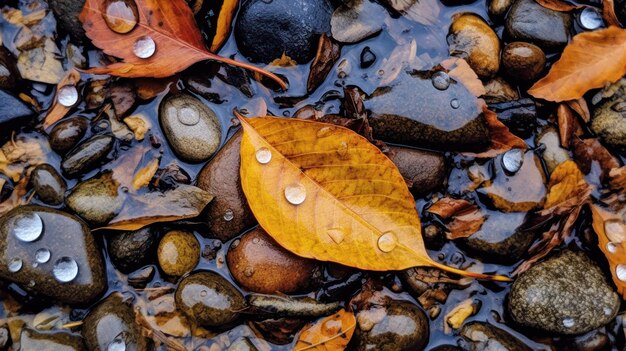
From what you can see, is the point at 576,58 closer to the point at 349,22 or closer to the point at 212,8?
the point at 349,22

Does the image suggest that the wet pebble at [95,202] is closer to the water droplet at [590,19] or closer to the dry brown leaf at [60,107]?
the dry brown leaf at [60,107]

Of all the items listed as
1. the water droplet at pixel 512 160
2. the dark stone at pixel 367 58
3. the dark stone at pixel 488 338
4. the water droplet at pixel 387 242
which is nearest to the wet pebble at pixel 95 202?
the water droplet at pixel 387 242

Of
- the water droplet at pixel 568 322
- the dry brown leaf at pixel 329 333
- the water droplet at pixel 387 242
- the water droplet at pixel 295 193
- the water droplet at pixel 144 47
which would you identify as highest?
the water droplet at pixel 144 47

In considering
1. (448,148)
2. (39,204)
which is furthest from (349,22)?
(39,204)

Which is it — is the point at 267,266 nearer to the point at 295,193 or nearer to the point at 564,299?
the point at 295,193

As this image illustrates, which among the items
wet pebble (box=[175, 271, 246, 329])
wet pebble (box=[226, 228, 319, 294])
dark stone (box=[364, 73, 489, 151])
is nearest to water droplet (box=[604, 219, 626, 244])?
dark stone (box=[364, 73, 489, 151])

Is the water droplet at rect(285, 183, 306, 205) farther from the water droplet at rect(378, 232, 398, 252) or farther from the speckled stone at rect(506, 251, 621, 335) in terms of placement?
the speckled stone at rect(506, 251, 621, 335)
